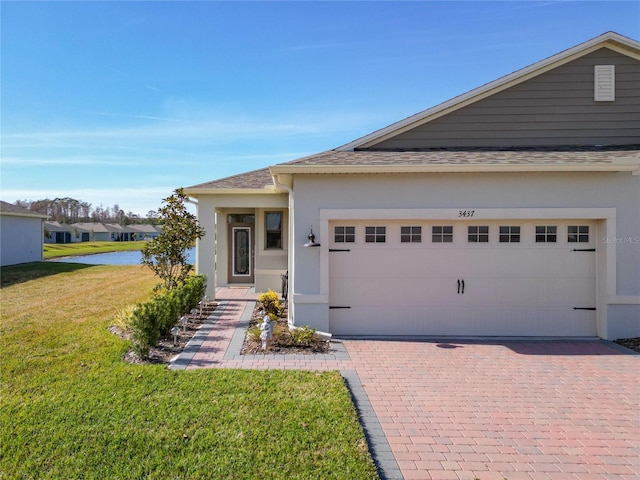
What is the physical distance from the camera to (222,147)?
68.2 feet

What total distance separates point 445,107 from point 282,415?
27.1 feet

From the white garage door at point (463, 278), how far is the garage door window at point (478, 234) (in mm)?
21

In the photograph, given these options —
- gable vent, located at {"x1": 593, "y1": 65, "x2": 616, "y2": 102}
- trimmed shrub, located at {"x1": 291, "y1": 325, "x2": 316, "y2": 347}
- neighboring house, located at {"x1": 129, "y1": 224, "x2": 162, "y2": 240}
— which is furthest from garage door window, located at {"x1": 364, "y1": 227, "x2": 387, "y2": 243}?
neighboring house, located at {"x1": 129, "y1": 224, "x2": 162, "y2": 240}

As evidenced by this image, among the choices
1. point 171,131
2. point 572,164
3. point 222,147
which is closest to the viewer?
point 572,164

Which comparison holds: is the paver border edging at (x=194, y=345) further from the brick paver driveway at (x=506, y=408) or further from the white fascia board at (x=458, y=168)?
the white fascia board at (x=458, y=168)

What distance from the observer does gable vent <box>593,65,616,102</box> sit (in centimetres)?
875

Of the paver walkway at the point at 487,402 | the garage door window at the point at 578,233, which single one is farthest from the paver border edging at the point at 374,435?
the garage door window at the point at 578,233

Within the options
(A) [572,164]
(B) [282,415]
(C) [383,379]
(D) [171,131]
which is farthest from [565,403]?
(D) [171,131]

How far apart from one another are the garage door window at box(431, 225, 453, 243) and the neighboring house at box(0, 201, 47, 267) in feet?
79.9

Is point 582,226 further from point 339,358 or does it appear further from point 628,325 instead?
point 339,358

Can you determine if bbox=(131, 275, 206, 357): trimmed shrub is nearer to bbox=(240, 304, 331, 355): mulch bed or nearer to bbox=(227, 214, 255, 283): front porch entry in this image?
bbox=(240, 304, 331, 355): mulch bed

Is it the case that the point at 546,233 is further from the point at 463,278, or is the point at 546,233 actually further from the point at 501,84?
the point at 501,84

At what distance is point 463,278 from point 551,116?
5049mm

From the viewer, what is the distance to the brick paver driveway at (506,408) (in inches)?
137
